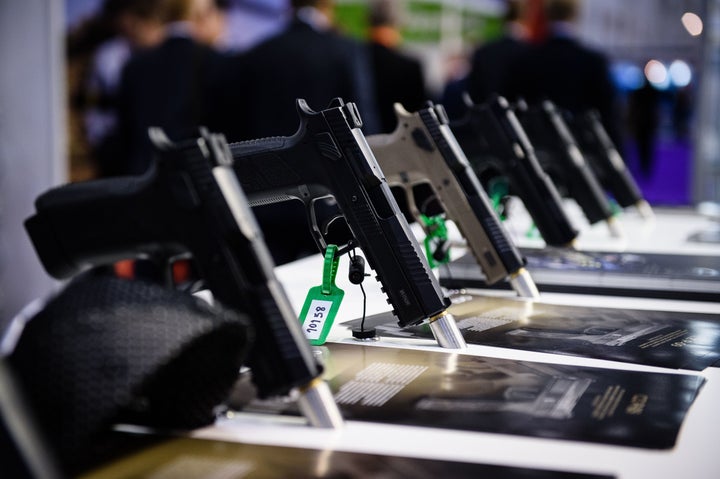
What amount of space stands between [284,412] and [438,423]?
216 mm

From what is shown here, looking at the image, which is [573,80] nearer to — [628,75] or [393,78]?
[393,78]

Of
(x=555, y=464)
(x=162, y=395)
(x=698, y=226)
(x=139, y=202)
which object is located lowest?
(x=698, y=226)

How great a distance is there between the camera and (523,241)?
3.51 metres

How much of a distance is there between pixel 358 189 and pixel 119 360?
698 mm

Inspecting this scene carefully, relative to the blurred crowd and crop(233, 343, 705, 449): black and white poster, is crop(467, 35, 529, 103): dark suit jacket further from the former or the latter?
crop(233, 343, 705, 449): black and white poster

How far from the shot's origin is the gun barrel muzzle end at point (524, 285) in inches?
93.3

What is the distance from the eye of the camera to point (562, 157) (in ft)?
11.9

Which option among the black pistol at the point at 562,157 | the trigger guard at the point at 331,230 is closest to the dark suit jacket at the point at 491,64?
the black pistol at the point at 562,157

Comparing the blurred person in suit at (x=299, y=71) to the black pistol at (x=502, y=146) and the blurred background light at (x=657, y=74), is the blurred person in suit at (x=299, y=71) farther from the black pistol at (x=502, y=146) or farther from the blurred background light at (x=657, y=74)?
the blurred background light at (x=657, y=74)

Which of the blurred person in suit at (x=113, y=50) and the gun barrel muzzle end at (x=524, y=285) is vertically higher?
the blurred person in suit at (x=113, y=50)

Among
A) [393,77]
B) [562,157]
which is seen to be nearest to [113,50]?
[393,77]

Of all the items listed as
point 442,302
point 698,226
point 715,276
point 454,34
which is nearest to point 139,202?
point 442,302

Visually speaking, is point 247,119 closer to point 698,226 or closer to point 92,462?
point 698,226

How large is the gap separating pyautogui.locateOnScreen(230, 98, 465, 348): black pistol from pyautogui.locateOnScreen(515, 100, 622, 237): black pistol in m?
1.83
